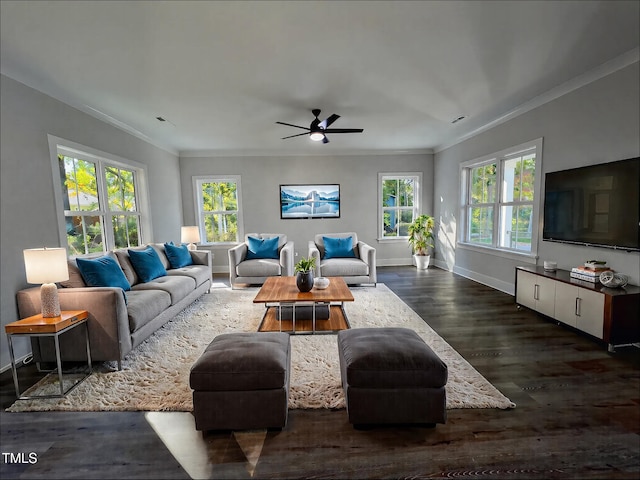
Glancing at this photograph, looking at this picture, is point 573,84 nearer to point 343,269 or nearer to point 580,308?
point 580,308

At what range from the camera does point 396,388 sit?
1663 mm

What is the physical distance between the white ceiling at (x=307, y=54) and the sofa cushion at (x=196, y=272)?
7.24 feet

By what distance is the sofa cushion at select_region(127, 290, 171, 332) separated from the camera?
8.43ft

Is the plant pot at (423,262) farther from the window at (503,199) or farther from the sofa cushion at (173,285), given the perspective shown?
the sofa cushion at (173,285)

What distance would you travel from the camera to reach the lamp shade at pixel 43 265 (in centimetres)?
218

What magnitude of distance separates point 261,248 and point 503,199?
411cm

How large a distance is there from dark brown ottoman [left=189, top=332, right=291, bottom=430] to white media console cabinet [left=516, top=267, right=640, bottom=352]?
290 centimetres

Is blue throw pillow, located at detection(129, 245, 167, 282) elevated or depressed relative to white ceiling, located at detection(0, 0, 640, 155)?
depressed

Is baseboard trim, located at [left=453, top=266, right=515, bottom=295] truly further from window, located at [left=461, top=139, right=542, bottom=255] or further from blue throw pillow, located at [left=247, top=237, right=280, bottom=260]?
blue throw pillow, located at [left=247, top=237, right=280, bottom=260]

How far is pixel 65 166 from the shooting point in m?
3.43

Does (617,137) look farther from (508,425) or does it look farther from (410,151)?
(410,151)

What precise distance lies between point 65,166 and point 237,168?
3214mm

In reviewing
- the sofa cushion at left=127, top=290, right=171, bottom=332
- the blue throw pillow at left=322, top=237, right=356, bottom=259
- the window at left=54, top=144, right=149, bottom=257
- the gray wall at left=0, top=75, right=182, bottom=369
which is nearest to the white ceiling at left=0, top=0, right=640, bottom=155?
the gray wall at left=0, top=75, right=182, bottom=369

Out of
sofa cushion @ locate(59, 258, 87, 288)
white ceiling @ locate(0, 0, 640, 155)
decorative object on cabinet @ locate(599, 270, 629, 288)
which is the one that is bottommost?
decorative object on cabinet @ locate(599, 270, 629, 288)
